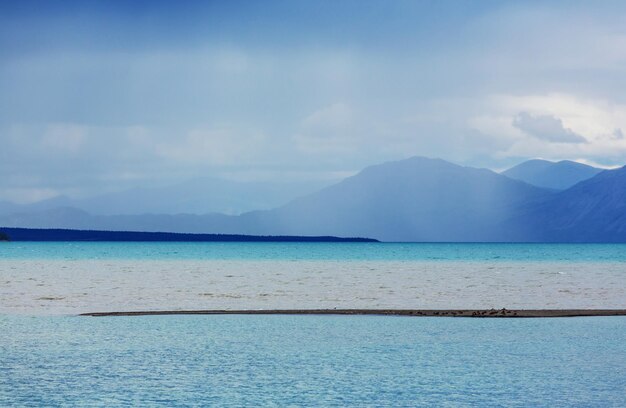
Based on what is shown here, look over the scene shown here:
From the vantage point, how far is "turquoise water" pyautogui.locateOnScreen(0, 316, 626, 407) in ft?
87.0

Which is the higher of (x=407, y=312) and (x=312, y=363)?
(x=407, y=312)

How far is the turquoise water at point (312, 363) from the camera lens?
26.5 m

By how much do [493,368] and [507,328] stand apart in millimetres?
13797

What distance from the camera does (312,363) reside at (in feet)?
107

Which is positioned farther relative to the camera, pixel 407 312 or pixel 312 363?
pixel 407 312

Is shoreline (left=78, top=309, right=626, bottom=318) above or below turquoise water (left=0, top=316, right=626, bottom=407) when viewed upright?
above

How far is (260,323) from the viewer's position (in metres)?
47.5

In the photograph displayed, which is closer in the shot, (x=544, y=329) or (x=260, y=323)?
(x=544, y=329)

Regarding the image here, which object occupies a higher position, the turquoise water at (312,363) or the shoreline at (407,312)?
the shoreline at (407,312)

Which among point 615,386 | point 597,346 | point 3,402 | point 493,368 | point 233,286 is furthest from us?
point 233,286

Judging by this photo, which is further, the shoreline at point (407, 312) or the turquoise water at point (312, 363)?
the shoreline at point (407, 312)

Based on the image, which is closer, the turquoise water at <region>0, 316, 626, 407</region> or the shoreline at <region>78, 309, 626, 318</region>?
the turquoise water at <region>0, 316, 626, 407</region>

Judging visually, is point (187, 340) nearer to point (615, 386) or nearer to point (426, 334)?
point (426, 334)

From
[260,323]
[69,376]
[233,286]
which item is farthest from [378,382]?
[233,286]
